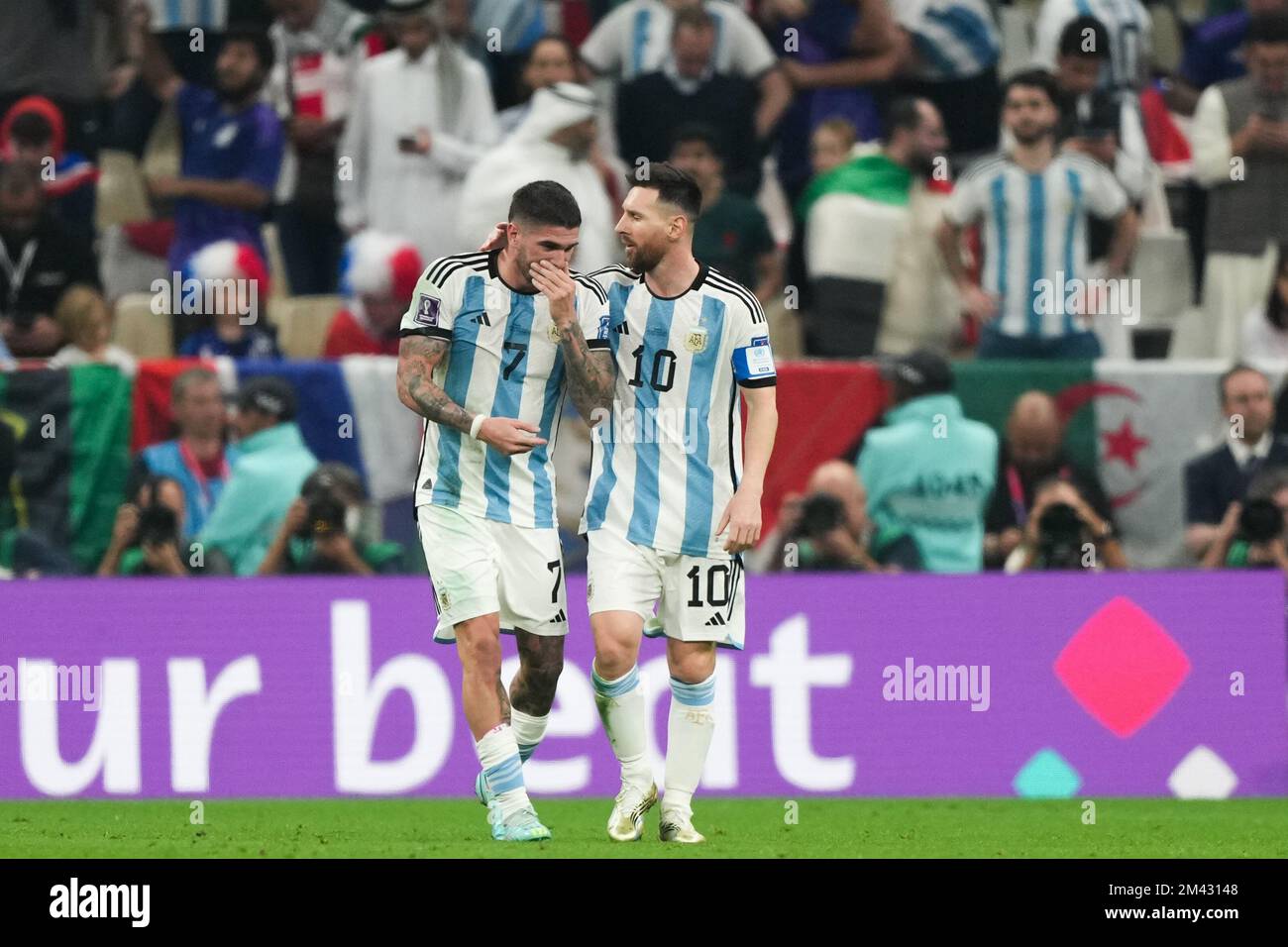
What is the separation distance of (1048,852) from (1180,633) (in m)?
3.58

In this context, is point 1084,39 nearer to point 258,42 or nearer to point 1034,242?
point 1034,242

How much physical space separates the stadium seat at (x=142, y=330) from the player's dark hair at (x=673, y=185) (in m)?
5.77

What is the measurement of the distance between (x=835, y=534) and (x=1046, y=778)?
5.51 ft

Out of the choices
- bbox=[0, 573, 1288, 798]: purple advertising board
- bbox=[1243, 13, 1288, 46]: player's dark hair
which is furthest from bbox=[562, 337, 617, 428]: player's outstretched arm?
bbox=[1243, 13, 1288, 46]: player's dark hair

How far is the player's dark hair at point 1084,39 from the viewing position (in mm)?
13711

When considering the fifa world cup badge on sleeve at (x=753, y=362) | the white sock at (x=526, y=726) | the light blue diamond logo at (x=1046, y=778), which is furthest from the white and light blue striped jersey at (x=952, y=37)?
the white sock at (x=526, y=726)

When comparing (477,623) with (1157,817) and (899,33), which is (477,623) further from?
(899,33)

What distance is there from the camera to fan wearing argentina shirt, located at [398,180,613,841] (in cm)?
831

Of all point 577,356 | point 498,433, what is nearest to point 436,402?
point 498,433

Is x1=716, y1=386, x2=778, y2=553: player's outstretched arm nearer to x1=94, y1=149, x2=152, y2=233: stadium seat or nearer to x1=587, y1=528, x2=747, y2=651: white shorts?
x1=587, y1=528, x2=747, y2=651: white shorts

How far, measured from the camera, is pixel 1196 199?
46.3 ft

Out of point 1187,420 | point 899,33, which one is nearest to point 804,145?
point 899,33

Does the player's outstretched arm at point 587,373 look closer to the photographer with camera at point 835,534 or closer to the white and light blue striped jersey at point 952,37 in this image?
the photographer with camera at point 835,534

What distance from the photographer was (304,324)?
1365 centimetres
